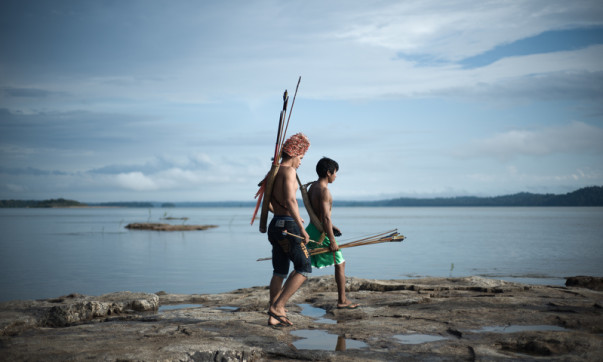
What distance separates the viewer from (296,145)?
5.99 metres

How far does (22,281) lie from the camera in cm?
1507

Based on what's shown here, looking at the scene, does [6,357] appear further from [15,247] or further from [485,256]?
[15,247]

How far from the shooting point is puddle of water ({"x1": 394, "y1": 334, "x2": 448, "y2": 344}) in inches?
202

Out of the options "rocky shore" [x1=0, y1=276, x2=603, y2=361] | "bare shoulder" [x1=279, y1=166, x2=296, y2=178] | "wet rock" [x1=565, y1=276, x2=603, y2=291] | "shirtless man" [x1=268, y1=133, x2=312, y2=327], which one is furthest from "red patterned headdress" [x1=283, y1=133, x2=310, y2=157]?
"wet rock" [x1=565, y1=276, x2=603, y2=291]

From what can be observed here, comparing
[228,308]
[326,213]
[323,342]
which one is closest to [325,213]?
[326,213]

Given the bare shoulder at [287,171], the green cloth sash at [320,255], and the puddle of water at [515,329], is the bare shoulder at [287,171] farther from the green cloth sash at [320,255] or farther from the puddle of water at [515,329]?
the puddle of water at [515,329]

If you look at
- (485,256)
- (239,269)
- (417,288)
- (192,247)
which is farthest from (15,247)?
(417,288)

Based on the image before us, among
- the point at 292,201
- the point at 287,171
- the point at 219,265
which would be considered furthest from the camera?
the point at 219,265

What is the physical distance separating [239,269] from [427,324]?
1266cm

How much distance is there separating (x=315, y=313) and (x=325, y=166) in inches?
78.6

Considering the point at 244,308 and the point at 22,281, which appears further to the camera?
the point at 22,281

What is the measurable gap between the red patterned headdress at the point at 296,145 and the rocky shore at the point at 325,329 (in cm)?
199

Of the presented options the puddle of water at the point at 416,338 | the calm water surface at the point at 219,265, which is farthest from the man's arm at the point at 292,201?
the calm water surface at the point at 219,265

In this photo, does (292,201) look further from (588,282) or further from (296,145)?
(588,282)
